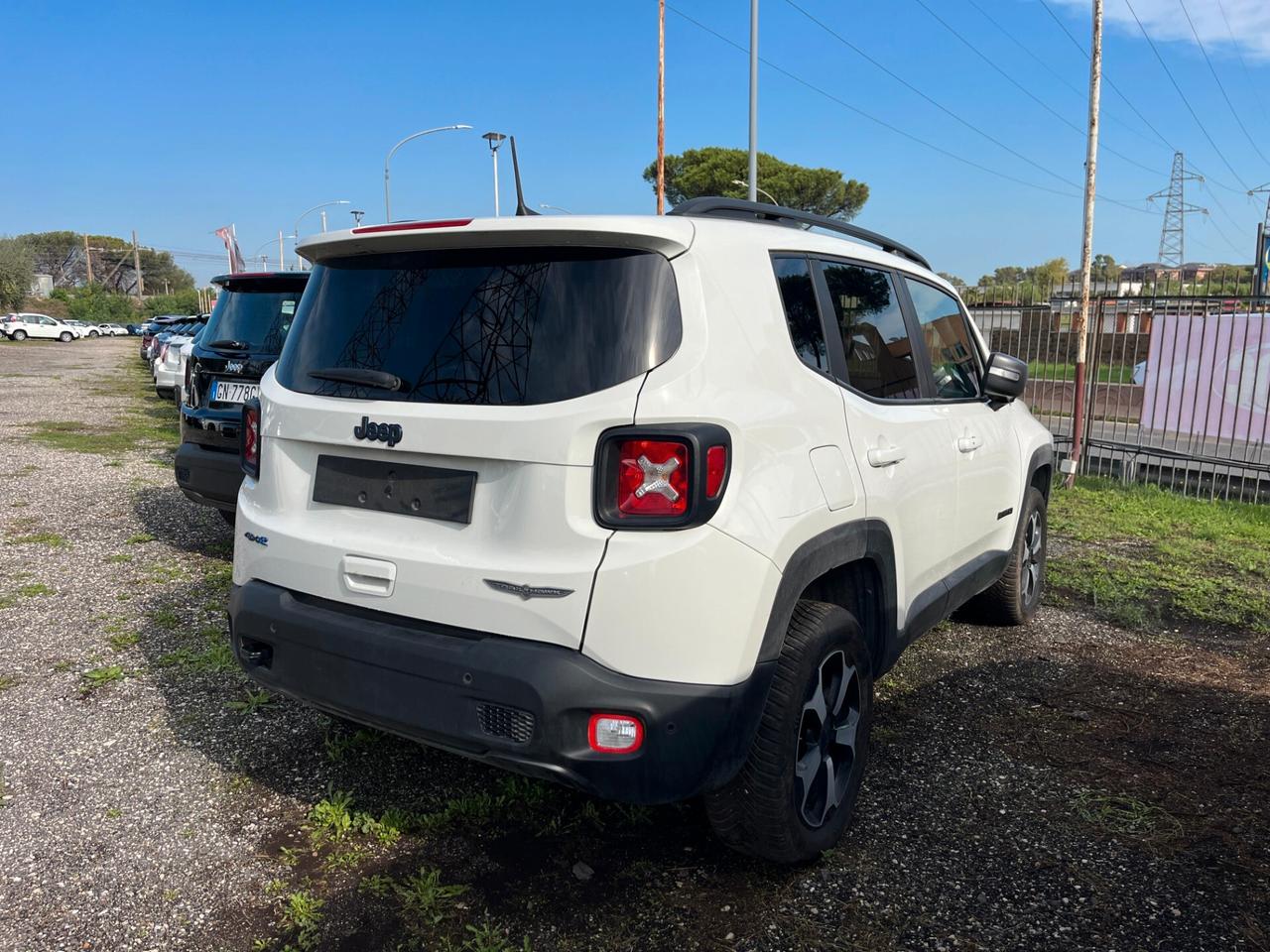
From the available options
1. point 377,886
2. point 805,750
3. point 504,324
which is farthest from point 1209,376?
point 377,886

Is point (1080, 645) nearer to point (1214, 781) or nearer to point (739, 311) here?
point (1214, 781)

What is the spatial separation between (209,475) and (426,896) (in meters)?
3.81

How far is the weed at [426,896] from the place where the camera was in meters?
2.56

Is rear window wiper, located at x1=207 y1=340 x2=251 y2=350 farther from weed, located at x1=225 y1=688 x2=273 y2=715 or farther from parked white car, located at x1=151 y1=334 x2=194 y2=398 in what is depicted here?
parked white car, located at x1=151 y1=334 x2=194 y2=398

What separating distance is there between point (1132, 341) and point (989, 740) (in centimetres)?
781

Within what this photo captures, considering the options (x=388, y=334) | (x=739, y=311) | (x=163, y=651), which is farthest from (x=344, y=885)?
(x=163, y=651)

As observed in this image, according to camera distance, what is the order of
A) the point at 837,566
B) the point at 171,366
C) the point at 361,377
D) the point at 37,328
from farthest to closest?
the point at 37,328, the point at 171,366, the point at 837,566, the point at 361,377

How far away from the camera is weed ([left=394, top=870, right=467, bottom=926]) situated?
2.56 meters

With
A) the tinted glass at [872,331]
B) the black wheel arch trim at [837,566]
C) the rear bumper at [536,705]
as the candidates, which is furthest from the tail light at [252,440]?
the tinted glass at [872,331]

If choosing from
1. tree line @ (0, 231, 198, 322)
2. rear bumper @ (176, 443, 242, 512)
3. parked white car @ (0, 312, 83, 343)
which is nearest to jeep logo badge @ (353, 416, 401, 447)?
rear bumper @ (176, 443, 242, 512)

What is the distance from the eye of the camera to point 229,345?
6.05 meters

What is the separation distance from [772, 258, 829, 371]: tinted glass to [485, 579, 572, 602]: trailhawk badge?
1026mm

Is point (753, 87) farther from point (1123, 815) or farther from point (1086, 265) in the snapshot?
point (1123, 815)

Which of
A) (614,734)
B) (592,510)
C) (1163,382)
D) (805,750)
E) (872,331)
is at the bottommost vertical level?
(805,750)
